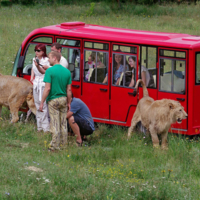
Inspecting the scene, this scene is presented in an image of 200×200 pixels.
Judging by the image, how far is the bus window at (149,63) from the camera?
858 centimetres

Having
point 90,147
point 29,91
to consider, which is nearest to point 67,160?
point 90,147

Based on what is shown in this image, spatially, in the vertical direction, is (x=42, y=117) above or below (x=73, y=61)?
below

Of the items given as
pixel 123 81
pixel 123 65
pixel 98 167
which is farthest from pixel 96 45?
pixel 98 167

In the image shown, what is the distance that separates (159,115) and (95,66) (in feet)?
6.73

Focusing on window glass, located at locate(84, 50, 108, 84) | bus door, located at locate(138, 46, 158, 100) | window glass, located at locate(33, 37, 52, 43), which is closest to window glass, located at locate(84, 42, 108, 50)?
window glass, located at locate(84, 50, 108, 84)

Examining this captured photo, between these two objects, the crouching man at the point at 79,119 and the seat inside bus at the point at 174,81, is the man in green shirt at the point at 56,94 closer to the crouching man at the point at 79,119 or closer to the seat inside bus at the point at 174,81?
the crouching man at the point at 79,119

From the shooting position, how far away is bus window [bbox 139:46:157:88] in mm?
8578

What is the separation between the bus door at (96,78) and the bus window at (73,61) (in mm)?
171

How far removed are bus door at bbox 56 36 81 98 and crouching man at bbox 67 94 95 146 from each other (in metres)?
1.23

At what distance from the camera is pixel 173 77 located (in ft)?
27.3

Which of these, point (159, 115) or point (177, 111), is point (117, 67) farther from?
point (177, 111)

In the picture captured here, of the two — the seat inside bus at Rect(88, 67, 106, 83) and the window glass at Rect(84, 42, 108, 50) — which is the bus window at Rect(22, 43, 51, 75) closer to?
the window glass at Rect(84, 42, 108, 50)

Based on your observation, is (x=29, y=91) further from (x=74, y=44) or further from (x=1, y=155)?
(x=1, y=155)

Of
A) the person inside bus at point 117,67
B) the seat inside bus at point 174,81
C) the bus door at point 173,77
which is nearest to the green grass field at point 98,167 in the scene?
the bus door at point 173,77
